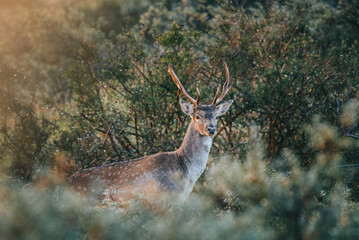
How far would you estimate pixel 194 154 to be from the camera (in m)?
6.32

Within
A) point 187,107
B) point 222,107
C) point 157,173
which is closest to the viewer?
point 157,173

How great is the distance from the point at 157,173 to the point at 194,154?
576mm

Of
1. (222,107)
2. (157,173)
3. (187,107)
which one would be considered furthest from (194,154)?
(222,107)

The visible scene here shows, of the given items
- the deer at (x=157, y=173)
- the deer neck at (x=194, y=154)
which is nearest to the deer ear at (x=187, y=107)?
the deer at (x=157, y=173)

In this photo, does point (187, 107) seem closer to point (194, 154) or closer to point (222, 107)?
point (222, 107)

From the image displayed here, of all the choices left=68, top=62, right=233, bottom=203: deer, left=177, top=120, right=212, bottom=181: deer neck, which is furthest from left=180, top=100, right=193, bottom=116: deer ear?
left=177, top=120, right=212, bottom=181: deer neck

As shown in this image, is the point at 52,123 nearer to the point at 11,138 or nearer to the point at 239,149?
the point at 11,138

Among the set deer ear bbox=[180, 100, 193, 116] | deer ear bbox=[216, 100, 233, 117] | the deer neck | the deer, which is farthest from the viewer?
deer ear bbox=[216, 100, 233, 117]

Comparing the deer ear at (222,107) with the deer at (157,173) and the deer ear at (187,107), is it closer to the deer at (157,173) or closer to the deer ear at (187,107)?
the deer at (157,173)

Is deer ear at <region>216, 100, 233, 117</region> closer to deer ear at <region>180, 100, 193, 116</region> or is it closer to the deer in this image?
the deer

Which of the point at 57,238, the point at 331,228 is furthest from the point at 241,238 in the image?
the point at 57,238

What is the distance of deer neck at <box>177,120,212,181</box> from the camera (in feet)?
20.6

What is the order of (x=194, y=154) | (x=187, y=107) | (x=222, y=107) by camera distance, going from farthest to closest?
(x=222, y=107)
(x=187, y=107)
(x=194, y=154)

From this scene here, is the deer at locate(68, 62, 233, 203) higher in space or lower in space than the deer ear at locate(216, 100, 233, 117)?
lower
